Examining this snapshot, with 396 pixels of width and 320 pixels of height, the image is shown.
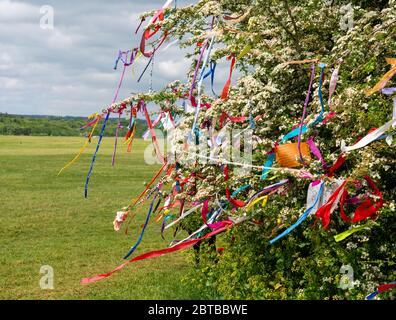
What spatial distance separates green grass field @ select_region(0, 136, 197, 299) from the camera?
9.50 metres

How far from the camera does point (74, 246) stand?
44.2ft

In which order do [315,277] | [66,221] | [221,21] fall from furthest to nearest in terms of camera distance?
[66,221]
[315,277]
[221,21]

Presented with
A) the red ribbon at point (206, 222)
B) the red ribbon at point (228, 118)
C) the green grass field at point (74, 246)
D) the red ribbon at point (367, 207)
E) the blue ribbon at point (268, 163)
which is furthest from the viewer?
the green grass field at point (74, 246)

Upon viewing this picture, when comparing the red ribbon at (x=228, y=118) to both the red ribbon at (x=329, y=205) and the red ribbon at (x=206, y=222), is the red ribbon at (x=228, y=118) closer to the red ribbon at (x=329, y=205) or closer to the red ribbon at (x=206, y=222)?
the red ribbon at (x=206, y=222)

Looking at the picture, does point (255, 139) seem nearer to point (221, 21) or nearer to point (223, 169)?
point (223, 169)

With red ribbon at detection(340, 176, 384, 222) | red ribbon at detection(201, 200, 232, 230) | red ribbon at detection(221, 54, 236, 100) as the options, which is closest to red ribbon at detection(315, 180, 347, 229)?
red ribbon at detection(340, 176, 384, 222)

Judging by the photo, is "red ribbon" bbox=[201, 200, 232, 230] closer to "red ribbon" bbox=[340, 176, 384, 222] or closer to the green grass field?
"red ribbon" bbox=[340, 176, 384, 222]

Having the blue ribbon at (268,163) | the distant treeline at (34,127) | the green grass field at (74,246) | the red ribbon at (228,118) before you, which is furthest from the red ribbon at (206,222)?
the distant treeline at (34,127)

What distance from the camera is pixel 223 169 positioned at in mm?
6395

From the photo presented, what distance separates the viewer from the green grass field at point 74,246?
9500mm

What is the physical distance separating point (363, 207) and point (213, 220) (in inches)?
74.5

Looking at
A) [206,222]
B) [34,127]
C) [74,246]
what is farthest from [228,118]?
[34,127]

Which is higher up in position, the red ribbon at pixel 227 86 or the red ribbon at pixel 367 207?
the red ribbon at pixel 227 86
